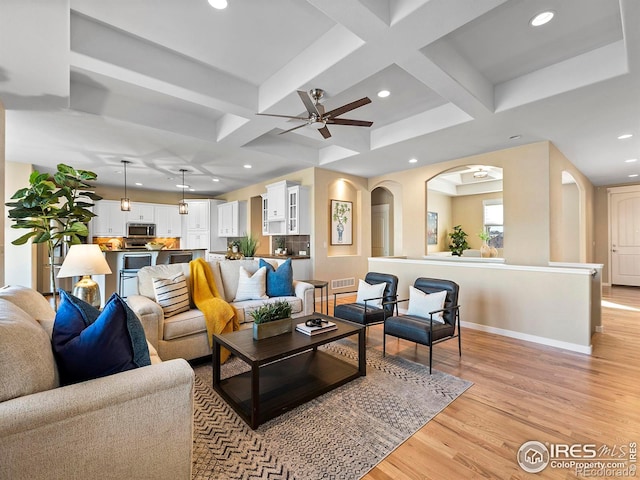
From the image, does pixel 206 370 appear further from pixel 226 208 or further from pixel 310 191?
pixel 226 208

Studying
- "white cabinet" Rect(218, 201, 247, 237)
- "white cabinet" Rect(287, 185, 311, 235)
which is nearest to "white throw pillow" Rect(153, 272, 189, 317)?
"white cabinet" Rect(287, 185, 311, 235)

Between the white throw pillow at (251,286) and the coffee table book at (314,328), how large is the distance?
1129mm

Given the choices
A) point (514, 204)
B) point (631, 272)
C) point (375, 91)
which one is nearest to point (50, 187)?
point (375, 91)

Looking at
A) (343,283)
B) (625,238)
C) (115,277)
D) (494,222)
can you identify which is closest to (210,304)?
(115,277)

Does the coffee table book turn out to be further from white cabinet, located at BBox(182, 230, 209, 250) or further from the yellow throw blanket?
white cabinet, located at BBox(182, 230, 209, 250)

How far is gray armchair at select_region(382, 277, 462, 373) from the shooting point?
9.30 feet

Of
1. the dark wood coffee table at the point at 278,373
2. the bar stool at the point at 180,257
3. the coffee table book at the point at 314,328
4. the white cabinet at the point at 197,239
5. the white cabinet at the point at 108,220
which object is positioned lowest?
the dark wood coffee table at the point at 278,373

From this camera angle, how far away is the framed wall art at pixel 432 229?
28.1ft

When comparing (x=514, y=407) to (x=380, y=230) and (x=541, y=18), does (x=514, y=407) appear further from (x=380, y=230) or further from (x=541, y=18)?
(x=380, y=230)

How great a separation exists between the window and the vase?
7659mm

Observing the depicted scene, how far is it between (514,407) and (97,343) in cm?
274

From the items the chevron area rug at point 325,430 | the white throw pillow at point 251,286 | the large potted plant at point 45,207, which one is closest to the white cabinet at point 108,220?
the large potted plant at point 45,207

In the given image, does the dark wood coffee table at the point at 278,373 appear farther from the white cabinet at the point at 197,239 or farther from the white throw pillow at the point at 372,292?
the white cabinet at the point at 197,239

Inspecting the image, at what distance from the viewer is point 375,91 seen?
336cm
